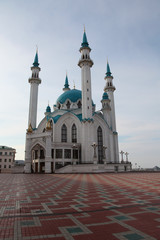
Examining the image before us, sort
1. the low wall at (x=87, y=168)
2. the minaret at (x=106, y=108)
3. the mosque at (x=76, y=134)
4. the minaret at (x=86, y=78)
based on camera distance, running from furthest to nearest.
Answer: the minaret at (x=106, y=108) < the minaret at (x=86, y=78) < the mosque at (x=76, y=134) < the low wall at (x=87, y=168)

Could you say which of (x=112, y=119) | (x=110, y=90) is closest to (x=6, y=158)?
(x=112, y=119)

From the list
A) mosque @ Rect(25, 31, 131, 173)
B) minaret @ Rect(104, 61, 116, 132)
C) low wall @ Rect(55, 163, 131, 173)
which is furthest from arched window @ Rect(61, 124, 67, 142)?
minaret @ Rect(104, 61, 116, 132)

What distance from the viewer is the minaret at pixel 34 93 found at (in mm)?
47250

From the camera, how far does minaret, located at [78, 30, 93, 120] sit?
140 feet

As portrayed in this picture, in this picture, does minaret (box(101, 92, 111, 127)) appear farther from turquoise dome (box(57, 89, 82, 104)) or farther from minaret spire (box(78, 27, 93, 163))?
minaret spire (box(78, 27, 93, 163))

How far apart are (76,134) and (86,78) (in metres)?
14.4

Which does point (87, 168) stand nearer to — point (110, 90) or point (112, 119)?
point (112, 119)

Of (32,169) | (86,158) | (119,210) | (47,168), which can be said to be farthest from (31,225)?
(32,169)

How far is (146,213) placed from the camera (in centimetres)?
581

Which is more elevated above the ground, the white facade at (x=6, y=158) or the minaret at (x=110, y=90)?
the minaret at (x=110, y=90)

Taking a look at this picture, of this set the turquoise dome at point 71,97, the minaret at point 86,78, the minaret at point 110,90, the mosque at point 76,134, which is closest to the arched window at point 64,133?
the mosque at point 76,134

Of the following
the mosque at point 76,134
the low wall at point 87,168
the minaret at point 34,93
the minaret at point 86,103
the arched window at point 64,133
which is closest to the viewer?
the low wall at point 87,168

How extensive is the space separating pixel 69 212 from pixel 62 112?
43892 mm

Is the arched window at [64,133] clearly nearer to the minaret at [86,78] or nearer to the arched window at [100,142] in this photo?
the minaret at [86,78]
